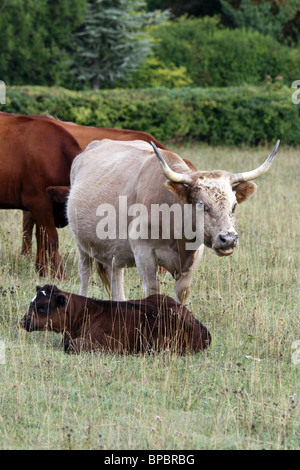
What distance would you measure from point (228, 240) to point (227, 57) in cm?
2567

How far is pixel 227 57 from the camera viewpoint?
3058 centimetres

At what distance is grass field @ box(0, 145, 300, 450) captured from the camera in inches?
186

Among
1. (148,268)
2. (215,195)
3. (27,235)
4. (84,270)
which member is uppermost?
(215,195)

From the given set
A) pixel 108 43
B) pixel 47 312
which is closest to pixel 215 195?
pixel 47 312

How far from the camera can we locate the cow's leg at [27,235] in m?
10.1

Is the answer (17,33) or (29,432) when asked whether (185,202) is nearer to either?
(29,432)

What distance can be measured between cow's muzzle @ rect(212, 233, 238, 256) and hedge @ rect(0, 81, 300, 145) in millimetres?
14087

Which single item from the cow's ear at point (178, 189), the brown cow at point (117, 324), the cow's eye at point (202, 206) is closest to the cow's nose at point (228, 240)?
the cow's eye at point (202, 206)

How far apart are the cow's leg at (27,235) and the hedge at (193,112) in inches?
368

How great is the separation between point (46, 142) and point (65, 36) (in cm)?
1918

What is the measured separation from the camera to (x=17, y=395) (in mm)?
5344

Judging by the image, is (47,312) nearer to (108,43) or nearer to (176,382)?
(176,382)

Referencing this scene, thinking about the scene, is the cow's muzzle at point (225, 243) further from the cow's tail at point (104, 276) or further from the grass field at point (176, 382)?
the cow's tail at point (104, 276)

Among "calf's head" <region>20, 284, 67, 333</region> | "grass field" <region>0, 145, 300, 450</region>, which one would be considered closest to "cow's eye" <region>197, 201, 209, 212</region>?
"grass field" <region>0, 145, 300, 450</region>
